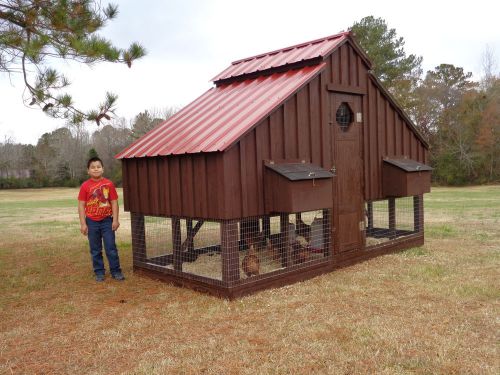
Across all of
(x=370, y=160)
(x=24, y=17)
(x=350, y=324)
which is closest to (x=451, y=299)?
(x=350, y=324)

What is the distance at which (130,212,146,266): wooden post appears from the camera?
7.59 meters

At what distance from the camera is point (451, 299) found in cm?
575

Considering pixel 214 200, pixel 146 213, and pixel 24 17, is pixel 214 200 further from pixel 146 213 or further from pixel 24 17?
pixel 24 17

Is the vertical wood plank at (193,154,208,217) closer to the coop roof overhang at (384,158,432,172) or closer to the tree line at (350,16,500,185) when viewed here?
the coop roof overhang at (384,158,432,172)

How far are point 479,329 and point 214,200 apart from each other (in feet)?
10.8

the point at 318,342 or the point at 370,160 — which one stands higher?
the point at 370,160

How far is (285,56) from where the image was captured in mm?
8062

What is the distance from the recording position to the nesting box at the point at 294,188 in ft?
20.2

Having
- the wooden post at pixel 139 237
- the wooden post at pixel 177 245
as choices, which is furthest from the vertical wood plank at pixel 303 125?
the wooden post at pixel 139 237

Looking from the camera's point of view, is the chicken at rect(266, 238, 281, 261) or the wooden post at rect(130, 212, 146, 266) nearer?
the wooden post at rect(130, 212, 146, 266)

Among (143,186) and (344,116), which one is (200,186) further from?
(344,116)

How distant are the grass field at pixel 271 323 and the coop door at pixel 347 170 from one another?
541 millimetres

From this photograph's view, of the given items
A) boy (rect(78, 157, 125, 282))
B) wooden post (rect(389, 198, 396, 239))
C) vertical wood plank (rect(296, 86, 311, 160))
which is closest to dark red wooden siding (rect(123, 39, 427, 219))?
vertical wood plank (rect(296, 86, 311, 160))

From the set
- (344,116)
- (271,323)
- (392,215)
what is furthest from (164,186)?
(392,215)
